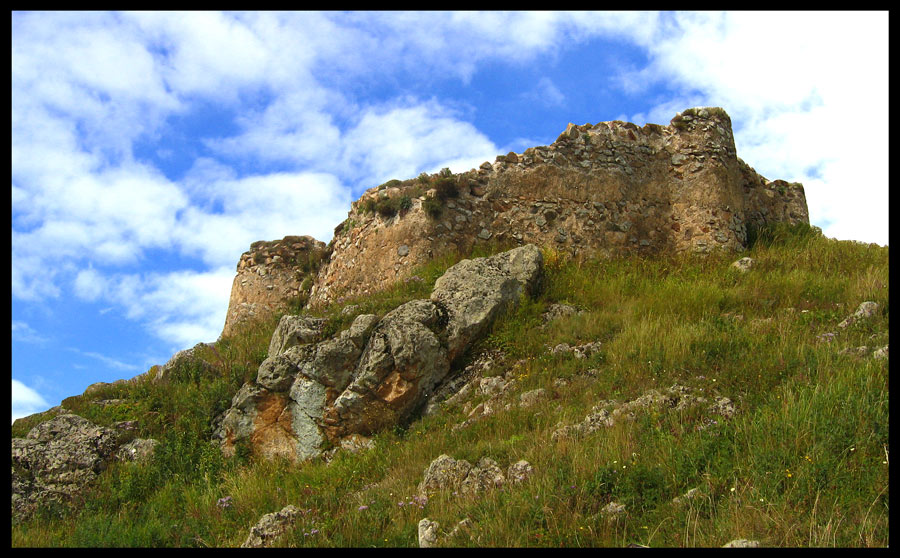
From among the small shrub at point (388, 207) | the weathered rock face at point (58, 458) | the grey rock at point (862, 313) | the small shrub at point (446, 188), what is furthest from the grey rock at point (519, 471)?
the small shrub at point (388, 207)

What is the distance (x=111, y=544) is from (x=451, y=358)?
4.67 m

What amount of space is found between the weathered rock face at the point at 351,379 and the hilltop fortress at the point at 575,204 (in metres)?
3.20

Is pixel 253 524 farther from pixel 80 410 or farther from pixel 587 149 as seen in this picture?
pixel 587 149

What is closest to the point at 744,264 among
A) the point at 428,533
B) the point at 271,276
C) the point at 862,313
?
the point at 862,313

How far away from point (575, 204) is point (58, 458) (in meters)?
9.81

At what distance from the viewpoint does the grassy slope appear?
5.60m

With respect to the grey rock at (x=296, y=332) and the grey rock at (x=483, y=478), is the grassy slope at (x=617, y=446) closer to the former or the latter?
the grey rock at (x=483, y=478)

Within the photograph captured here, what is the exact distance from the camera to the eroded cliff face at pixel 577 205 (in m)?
13.9

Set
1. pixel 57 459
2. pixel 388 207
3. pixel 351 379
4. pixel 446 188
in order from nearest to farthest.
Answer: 1. pixel 57 459
2. pixel 351 379
3. pixel 446 188
4. pixel 388 207

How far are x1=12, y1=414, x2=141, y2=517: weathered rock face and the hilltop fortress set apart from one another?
209 inches

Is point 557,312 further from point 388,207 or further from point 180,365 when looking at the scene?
point 180,365

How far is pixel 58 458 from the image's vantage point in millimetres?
9234

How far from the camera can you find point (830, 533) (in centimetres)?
501

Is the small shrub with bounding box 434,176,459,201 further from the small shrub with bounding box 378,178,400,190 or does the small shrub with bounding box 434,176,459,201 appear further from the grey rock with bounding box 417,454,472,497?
the grey rock with bounding box 417,454,472,497
